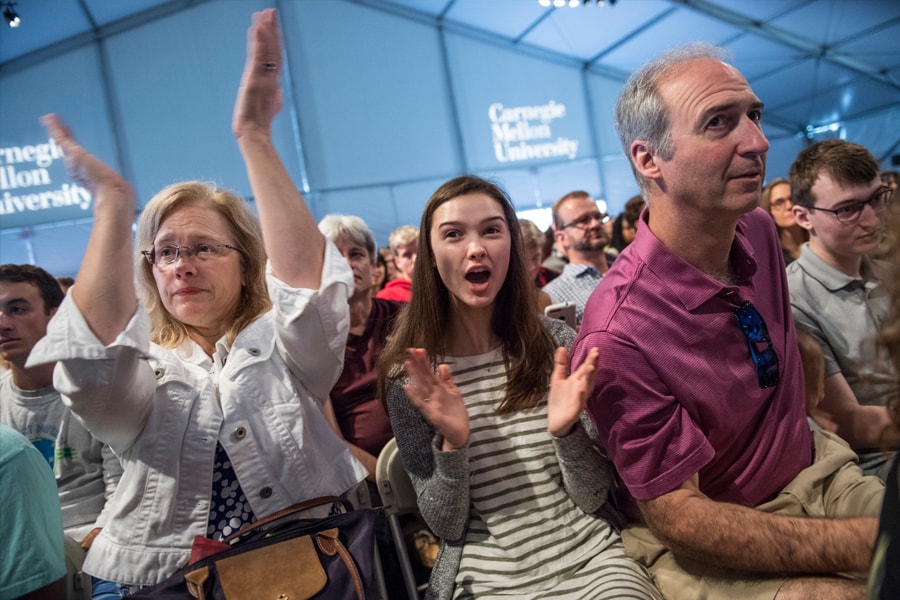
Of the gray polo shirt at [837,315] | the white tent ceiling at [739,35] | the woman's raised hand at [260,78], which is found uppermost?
the white tent ceiling at [739,35]

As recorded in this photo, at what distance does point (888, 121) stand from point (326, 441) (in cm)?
1641

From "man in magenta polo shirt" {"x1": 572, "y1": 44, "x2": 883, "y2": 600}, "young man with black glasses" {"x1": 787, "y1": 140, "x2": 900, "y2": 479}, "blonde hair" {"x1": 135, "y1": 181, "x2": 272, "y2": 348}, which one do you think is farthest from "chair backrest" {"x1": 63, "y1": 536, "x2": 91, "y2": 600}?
"young man with black glasses" {"x1": 787, "y1": 140, "x2": 900, "y2": 479}

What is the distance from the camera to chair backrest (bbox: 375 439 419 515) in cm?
202

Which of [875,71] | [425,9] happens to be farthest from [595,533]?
[875,71]

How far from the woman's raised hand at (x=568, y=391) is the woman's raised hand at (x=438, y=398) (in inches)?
9.8

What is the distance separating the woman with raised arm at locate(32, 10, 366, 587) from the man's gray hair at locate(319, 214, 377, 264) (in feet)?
4.78

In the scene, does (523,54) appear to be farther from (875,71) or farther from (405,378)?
(405,378)

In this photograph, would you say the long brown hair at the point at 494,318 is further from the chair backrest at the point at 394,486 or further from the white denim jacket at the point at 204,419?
the white denim jacket at the point at 204,419

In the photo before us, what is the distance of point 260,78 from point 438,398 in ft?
3.05

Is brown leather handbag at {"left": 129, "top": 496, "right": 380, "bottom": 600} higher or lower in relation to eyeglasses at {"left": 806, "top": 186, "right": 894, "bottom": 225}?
lower

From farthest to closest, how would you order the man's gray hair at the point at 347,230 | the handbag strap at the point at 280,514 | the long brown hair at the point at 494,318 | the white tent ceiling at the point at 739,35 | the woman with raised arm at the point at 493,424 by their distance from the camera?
the white tent ceiling at the point at 739,35
the man's gray hair at the point at 347,230
the long brown hair at the point at 494,318
the woman with raised arm at the point at 493,424
the handbag strap at the point at 280,514

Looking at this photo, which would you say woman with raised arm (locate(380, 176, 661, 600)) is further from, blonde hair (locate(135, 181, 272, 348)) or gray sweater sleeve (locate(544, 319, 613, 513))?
blonde hair (locate(135, 181, 272, 348))

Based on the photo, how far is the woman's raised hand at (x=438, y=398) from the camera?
163cm

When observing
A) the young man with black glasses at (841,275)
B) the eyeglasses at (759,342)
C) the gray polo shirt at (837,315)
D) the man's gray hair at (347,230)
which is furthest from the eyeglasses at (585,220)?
the eyeglasses at (759,342)
